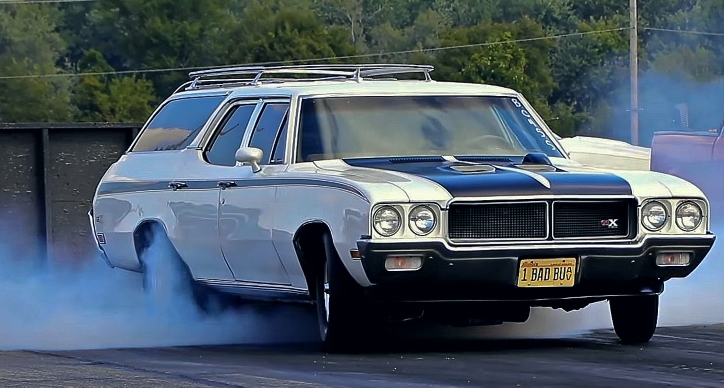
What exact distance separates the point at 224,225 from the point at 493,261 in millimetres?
2066

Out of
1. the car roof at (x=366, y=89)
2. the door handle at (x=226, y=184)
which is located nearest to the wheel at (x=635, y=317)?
the car roof at (x=366, y=89)

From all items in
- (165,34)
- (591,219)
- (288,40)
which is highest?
(165,34)

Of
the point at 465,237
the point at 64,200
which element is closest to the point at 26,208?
the point at 64,200

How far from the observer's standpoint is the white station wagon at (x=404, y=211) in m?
8.95

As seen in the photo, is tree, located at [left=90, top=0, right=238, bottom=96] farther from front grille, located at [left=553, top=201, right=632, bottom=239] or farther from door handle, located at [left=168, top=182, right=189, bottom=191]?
front grille, located at [left=553, top=201, right=632, bottom=239]

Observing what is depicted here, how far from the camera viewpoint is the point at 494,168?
31.1ft

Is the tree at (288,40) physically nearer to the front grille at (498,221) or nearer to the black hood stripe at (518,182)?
the black hood stripe at (518,182)

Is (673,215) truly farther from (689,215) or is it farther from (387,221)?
(387,221)

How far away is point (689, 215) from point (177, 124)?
12.6 feet

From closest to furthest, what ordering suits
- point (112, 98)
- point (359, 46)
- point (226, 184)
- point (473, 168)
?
point (473, 168) < point (226, 184) < point (112, 98) < point (359, 46)

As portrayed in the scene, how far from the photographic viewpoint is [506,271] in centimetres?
894

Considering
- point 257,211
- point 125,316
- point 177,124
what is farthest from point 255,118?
point 125,316

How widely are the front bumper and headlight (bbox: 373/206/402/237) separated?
0.08 metres

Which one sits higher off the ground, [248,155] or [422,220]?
[248,155]
